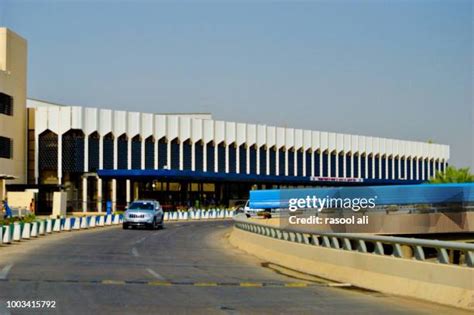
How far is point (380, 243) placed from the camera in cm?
1930

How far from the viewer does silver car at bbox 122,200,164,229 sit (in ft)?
176

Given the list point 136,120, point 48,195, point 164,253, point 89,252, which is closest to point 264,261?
point 164,253

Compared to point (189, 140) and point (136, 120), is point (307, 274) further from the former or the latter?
point (189, 140)

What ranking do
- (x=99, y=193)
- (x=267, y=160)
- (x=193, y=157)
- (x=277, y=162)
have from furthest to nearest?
(x=277, y=162) < (x=267, y=160) < (x=193, y=157) < (x=99, y=193)

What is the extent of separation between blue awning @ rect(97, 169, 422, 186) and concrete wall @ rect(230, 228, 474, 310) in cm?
6518

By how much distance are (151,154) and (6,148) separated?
21605mm

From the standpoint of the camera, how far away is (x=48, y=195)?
87250mm

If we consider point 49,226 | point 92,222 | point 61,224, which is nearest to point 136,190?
point 92,222

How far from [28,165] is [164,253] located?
208ft

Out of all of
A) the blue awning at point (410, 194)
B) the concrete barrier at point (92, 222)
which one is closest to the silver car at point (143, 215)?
the concrete barrier at point (92, 222)

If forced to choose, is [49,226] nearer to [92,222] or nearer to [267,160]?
[92,222]

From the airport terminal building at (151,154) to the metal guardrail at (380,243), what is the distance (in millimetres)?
46257

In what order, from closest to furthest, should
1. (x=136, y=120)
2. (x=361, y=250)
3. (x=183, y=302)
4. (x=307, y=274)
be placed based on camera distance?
(x=183, y=302) → (x=361, y=250) → (x=307, y=274) → (x=136, y=120)

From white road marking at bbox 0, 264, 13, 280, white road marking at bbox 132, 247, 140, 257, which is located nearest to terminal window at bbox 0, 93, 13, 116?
white road marking at bbox 132, 247, 140, 257
